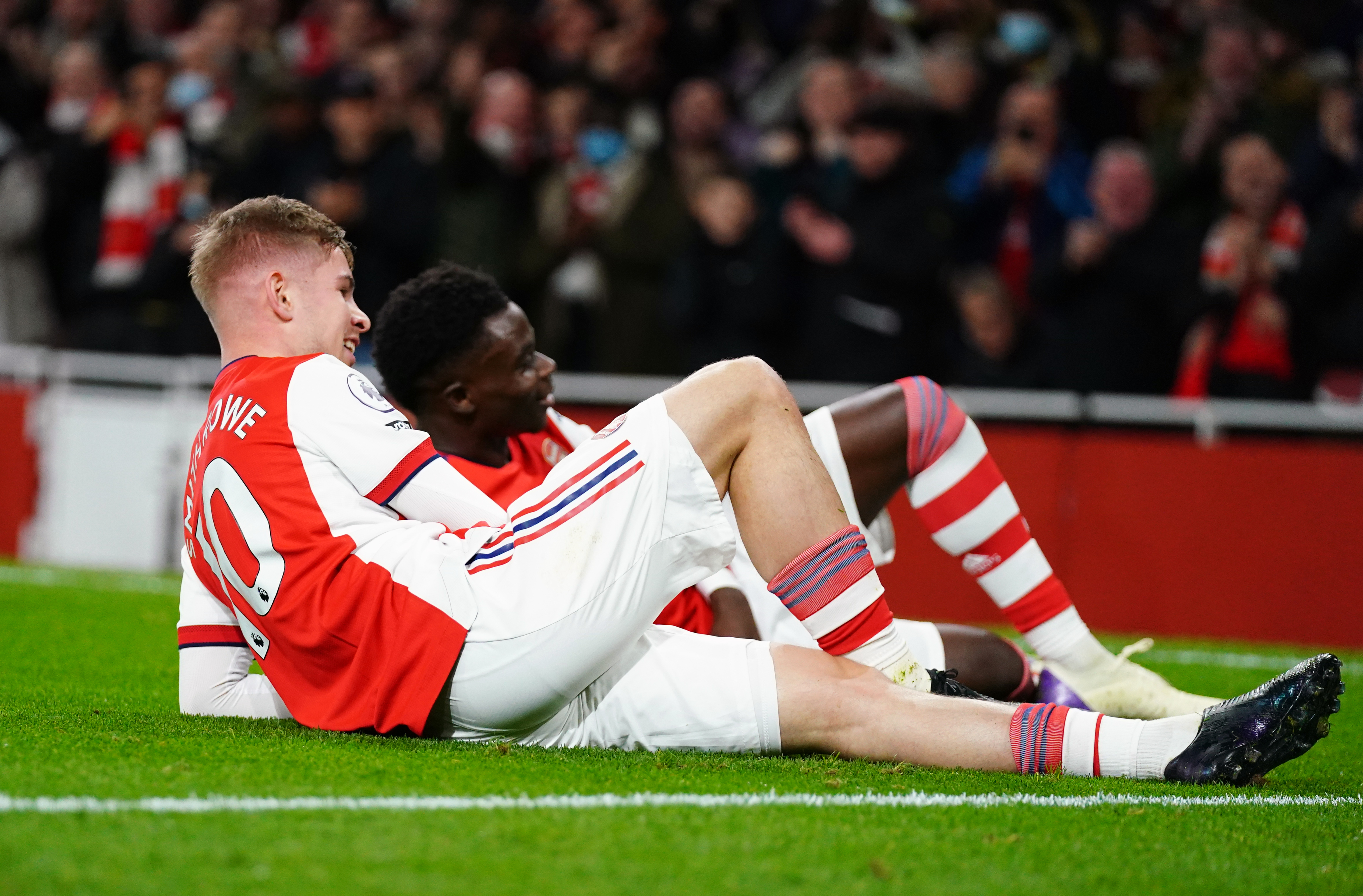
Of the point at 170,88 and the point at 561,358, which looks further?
the point at 170,88

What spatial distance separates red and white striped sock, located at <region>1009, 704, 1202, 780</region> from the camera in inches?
122

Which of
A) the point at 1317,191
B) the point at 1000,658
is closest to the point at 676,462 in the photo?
the point at 1000,658

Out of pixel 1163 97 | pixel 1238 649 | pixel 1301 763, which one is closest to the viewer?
pixel 1301 763

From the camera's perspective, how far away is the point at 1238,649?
6449 mm

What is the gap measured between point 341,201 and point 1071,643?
5970 millimetres

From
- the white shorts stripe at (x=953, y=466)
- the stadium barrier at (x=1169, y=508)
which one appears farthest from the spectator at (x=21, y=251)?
the white shorts stripe at (x=953, y=466)

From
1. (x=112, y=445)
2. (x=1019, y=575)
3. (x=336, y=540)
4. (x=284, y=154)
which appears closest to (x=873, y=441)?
(x=1019, y=575)

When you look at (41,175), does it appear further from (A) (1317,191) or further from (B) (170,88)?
(A) (1317,191)

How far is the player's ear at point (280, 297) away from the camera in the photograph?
11.2ft

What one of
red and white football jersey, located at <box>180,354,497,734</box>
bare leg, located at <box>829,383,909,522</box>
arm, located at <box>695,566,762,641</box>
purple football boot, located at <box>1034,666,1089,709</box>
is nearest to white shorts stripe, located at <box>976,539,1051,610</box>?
purple football boot, located at <box>1034,666,1089,709</box>

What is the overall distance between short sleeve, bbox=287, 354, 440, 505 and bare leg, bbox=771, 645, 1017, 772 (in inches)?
33.8

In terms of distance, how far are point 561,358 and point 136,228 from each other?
328 centimetres

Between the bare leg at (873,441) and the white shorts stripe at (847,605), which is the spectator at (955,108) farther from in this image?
the white shorts stripe at (847,605)

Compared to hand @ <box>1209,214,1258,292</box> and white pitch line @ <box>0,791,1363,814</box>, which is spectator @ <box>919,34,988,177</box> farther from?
white pitch line @ <box>0,791,1363,814</box>
